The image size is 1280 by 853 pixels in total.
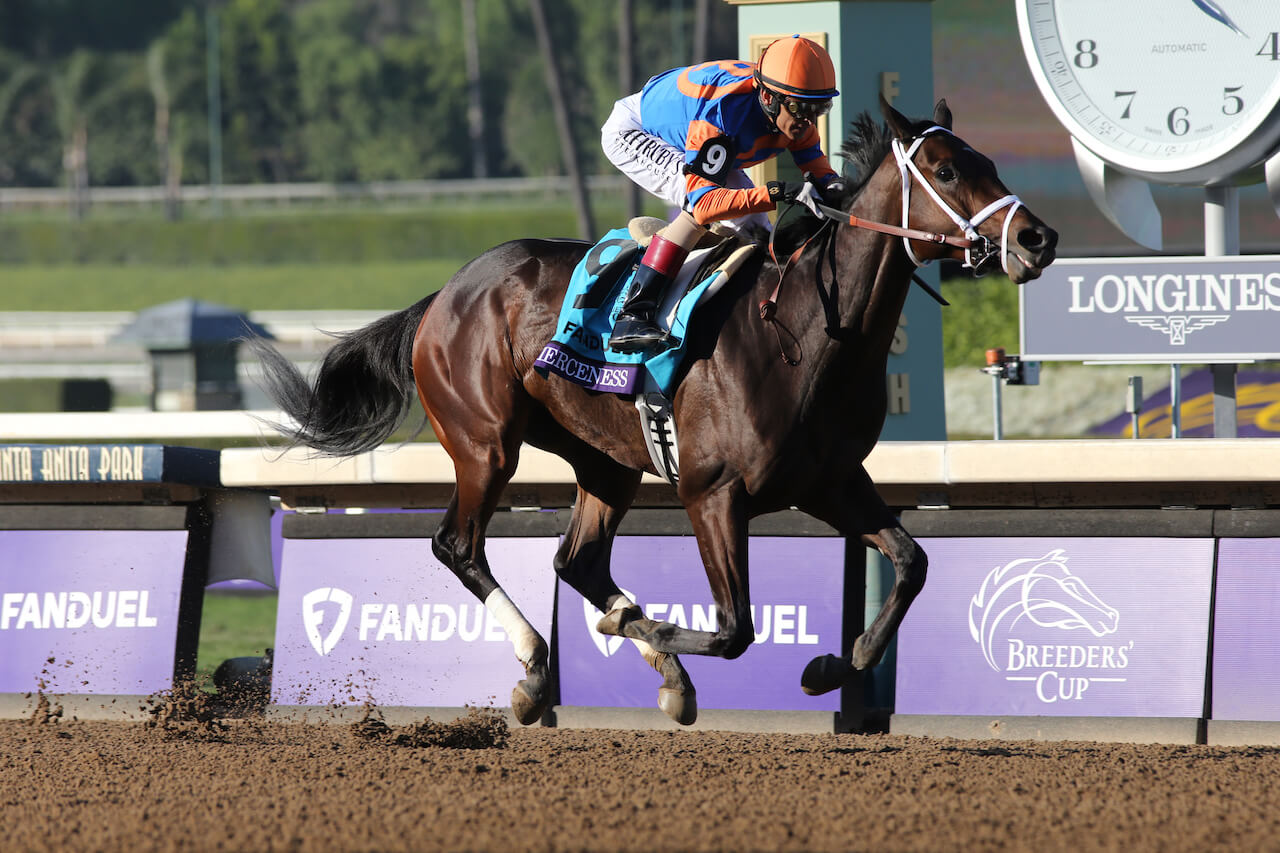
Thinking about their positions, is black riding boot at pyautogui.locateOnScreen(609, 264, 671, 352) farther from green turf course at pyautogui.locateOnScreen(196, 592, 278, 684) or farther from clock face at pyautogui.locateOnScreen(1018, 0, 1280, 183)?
green turf course at pyautogui.locateOnScreen(196, 592, 278, 684)

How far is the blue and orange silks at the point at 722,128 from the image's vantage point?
493 centimetres

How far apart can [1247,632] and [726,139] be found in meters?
2.77

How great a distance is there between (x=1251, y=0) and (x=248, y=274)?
38.5 metres

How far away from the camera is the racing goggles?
486 cm

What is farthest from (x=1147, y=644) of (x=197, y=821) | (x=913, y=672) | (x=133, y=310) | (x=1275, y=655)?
(x=133, y=310)

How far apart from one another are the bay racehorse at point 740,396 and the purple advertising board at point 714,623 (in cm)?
83

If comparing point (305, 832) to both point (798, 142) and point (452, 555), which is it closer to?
point (452, 555)

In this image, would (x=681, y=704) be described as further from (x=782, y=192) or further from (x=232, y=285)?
(x=232, y=285)

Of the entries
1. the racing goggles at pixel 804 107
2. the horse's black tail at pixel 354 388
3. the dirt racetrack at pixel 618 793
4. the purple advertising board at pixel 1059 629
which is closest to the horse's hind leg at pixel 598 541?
the dirt racetrack at pixel 618 793

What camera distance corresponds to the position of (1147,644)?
5902 millimetres

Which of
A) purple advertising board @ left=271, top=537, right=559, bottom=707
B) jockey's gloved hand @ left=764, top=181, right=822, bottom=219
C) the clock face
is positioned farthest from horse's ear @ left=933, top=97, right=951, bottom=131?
purple advertising board @ left=271, top=537, right=559, bottom=707

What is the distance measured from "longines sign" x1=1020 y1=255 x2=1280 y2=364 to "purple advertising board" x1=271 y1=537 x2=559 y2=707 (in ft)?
8.16

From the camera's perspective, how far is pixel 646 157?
18.2 feet

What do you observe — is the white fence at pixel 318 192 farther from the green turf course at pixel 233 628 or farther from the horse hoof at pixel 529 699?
the horse hoof at pixel 529 699
